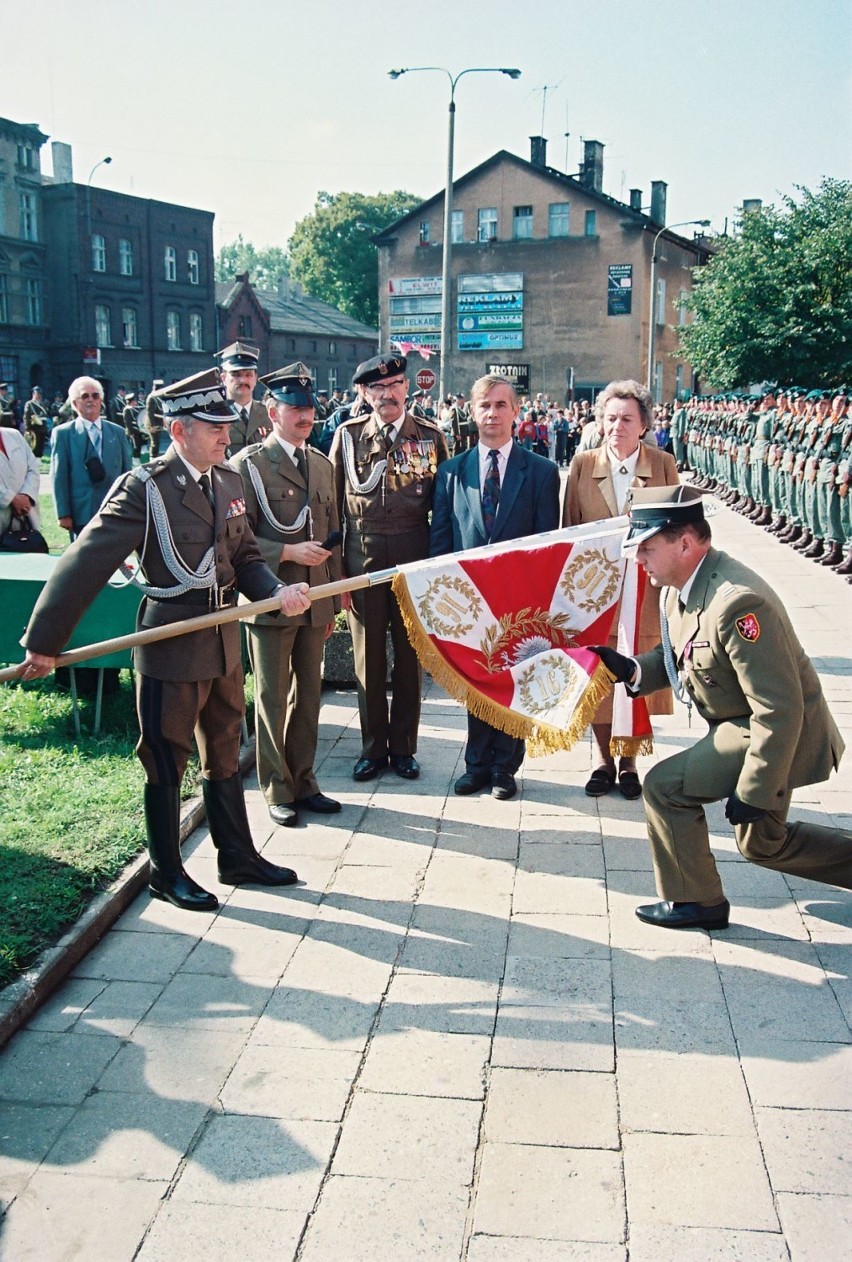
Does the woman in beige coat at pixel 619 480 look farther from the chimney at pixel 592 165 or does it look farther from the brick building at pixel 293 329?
the brick building at pixel 293 329

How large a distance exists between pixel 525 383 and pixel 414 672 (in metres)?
48.0

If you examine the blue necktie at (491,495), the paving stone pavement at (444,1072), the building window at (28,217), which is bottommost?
the paving stone pavement at (444,1072)

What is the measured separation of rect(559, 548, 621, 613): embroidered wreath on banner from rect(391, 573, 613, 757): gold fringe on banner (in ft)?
2.14

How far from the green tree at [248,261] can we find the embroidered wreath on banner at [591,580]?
154 m

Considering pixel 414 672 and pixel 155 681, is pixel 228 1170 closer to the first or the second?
pixel 155 681

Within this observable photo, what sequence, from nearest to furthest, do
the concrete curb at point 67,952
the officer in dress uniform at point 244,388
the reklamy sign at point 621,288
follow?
1. the concrete curb at point 67,952
2. the officer in dress uniform at point 244,388
3. the reklamy sign at point 621,288

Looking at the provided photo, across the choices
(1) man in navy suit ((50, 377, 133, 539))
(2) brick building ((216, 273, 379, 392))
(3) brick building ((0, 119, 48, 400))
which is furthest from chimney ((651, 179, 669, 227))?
(1) man in navy suit ((50, 377, 133, 539))

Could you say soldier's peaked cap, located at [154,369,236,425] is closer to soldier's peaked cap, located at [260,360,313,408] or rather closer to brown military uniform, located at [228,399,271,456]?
soldier's peaked cap, located at [260,360,313,408]

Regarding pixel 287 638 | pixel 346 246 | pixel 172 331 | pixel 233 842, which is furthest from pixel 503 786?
pixel 346 246

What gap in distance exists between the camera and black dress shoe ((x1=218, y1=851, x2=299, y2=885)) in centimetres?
508

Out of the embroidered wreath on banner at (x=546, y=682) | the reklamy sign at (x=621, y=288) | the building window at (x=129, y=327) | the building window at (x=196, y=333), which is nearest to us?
the embroidered wreath on banner at (x=546, y=682)

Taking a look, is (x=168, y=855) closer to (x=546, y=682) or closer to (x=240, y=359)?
(x=546, y=682)

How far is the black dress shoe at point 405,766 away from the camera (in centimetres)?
652

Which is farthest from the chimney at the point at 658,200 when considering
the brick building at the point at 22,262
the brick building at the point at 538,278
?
the brick building at the point at 22,262
